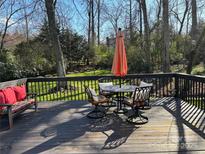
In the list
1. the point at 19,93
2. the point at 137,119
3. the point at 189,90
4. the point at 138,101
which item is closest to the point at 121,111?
the point at 137,119

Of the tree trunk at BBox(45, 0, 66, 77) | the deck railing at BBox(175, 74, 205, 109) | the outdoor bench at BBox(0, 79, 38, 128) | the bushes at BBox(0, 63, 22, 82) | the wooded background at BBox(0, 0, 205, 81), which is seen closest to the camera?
the outdoor bench at BBox(0, 79, 38, 128)

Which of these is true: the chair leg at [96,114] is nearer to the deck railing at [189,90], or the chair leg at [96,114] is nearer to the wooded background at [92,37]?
Answer: the deck railing at [189,90]

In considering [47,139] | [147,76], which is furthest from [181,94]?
[47,139]

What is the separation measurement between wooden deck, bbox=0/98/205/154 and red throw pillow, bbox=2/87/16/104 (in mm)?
447

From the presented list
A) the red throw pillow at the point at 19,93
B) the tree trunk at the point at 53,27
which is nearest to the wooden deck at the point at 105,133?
the red throw pillow at the point at 19,93

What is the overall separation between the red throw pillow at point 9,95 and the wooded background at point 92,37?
5.06 meters

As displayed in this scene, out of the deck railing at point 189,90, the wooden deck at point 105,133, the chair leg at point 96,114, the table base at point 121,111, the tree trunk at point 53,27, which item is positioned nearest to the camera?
the wooden deck at point 105,133

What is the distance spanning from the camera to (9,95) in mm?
5387

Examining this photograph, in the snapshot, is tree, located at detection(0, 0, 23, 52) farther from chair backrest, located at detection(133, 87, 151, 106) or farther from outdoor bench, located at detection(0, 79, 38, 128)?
chair backrest, located at detection(133, 87, 151, 106)

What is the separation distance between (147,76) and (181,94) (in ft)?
3.55

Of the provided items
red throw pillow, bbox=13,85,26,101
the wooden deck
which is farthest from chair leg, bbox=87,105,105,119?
red throw pillow, bbox=13,85,26,101

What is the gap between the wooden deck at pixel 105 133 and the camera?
3.66 meters

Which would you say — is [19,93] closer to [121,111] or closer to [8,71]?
[121,111]

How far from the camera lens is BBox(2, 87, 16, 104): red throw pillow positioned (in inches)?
205
